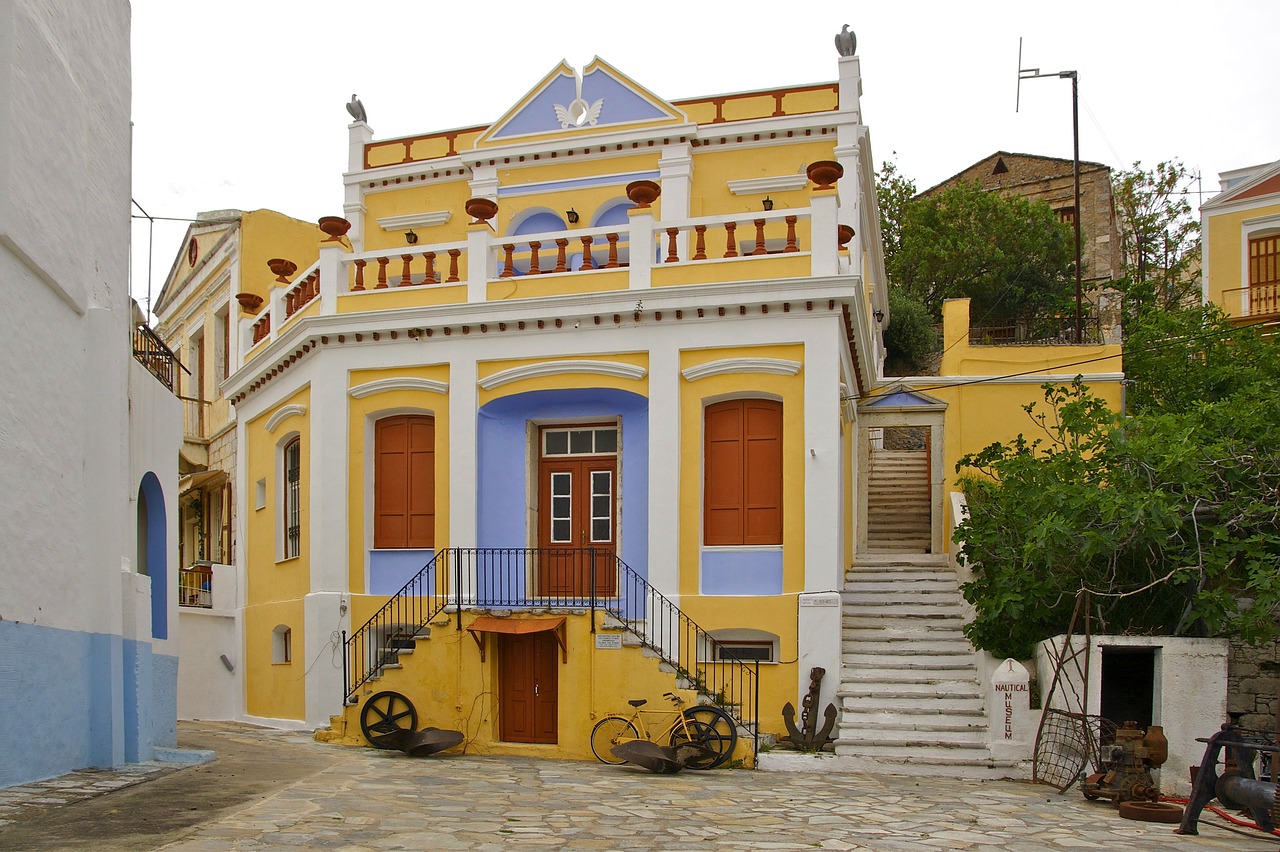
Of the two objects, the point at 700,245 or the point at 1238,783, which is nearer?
the point at 1238,783

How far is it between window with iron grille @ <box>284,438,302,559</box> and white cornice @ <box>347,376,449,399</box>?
1.76 metres

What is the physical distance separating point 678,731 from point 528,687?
236 cm

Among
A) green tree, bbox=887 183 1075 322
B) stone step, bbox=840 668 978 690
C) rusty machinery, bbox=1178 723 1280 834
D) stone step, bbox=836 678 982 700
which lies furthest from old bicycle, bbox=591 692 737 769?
green tree, bbox=887 183 1075 322

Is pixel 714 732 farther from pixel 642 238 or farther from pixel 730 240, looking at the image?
pixel 642 238

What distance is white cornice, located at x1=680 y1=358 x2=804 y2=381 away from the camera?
50.5 feet

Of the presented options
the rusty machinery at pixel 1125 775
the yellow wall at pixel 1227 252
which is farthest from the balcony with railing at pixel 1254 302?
the rusty machinery at pixel 1125 775

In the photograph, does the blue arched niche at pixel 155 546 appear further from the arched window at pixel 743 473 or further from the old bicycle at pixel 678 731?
the arched window at pixel 743 473

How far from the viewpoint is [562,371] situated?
16.2 metres

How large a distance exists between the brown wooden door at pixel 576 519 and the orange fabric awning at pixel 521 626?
1366 mm

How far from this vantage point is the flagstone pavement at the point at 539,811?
29.3 ft

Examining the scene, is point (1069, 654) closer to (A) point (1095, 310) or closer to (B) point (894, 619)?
(B) point (894, 619)

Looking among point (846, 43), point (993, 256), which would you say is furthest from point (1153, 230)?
point (846, 43)

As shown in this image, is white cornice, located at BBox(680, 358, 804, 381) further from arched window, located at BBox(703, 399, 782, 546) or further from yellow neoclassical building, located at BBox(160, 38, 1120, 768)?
arched window, located at BBox(703, 399, 782, 546)

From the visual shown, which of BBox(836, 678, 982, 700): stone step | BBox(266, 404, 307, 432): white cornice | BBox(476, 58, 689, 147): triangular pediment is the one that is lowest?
BBox(836, 678, 982, 700): stone step
